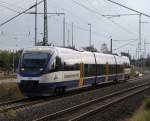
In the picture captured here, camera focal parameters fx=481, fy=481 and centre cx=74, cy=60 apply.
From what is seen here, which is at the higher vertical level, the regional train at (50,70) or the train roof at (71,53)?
the train roof at (71,53)

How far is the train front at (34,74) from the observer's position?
27891mm

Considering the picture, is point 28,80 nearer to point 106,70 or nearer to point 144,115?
point 144,115

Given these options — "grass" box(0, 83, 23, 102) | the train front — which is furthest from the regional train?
"grass" box(0, 83, 23, 102)

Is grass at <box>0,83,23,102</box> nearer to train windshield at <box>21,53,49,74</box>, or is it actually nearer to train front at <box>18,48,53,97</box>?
train front at <box>18,48,53,97</box>

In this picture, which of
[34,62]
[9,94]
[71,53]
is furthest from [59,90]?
[9,94]

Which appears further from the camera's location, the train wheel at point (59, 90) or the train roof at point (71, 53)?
the train wheel at point (59, 90)

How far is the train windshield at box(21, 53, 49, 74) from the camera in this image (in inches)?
1107

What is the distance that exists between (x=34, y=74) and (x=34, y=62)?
87 centimetres

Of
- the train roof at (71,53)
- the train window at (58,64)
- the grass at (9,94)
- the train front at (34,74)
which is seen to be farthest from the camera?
the grass at (9,94)

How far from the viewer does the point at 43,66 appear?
91.8 feet

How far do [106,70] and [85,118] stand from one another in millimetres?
25816

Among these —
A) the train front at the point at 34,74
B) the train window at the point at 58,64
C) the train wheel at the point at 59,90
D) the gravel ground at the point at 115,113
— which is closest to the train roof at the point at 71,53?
the train window at the point at 58,64

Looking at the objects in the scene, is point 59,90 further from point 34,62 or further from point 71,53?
point 71,53

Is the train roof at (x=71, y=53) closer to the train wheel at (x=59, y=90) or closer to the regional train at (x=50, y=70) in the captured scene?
the regional train at (x=50, y=70)
